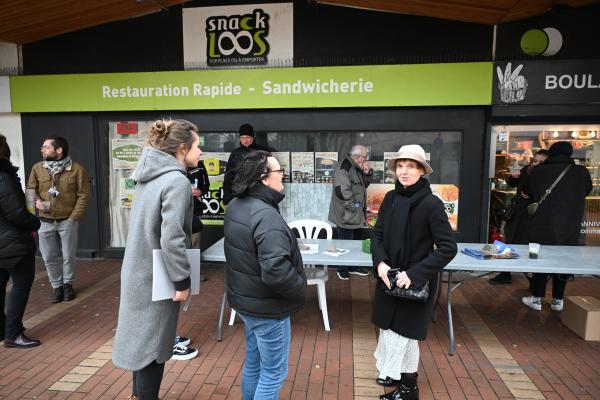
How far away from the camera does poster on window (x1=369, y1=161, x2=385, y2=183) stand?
6.36 meters

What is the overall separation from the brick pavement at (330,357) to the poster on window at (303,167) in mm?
2113

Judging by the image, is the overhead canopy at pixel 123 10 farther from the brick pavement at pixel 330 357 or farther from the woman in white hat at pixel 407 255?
the brick pavement at pixel 330 357

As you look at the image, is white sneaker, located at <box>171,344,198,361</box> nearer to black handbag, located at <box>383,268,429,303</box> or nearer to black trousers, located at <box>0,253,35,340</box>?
black trousers, located at <box>0,253,35,340</box>

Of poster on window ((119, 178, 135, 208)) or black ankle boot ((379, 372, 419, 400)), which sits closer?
black ankle boot ((379, 372, 419, 400))

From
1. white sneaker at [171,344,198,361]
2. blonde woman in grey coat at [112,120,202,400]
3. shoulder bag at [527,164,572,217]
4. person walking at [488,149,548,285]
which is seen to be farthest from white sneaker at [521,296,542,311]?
blonde woman in grey coat at [112,120,202,400]

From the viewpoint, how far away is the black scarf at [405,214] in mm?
2732

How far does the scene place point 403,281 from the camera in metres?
2.69

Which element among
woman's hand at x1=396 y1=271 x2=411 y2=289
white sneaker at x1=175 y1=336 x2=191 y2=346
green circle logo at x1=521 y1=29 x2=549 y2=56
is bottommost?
white sneaker at x1=175 y1=336 x2=191 y2=346

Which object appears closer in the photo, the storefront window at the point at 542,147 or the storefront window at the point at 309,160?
the storefront window at the point at 542,147

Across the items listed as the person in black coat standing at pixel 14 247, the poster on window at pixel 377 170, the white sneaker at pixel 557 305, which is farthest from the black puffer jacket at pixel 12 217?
the white sneaker at pixel 557 305

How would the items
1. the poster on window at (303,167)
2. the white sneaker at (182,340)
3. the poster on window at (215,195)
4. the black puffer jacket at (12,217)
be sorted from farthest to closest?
1. the poster on window at (215,195)
2. the poster on window at (303,167)
3. the white sneaker at (182,340)
4. the black puffer jacket at (12,217)

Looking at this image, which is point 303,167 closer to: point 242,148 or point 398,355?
point 242,148

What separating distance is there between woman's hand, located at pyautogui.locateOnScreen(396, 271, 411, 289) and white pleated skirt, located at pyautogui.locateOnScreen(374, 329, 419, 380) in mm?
412

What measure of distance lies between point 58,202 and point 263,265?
12.2 feet
